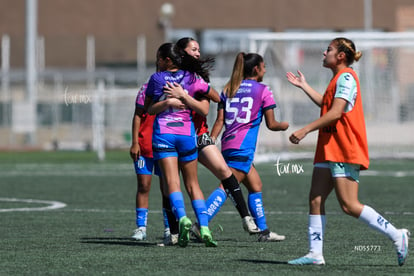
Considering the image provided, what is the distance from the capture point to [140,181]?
415 inches

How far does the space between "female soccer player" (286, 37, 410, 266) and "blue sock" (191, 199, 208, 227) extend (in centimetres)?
131

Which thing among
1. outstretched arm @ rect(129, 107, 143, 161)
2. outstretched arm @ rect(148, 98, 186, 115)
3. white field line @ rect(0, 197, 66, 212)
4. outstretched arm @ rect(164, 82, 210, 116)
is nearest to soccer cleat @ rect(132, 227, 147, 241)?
outstretched arm @ rect(129, 107, 143, 161)

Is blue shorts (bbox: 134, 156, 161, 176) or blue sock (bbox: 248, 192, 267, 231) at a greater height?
blue shorts (bbox: 134, 156, 161, 176)

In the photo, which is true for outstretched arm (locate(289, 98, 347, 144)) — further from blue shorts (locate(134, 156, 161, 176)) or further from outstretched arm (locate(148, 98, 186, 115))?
blue shorts (locate(134, 156, 161, 176))

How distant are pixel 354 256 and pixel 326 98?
1.51m

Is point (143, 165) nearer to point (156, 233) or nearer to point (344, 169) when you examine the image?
point (156, 233)

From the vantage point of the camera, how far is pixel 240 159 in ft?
33.9

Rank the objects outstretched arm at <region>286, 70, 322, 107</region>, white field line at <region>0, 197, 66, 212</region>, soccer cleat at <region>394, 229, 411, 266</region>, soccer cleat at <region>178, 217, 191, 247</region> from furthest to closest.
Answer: white field line at <region>0, 197, 66, 212</region>
soccer cleat at <region>178, 217, 191, 247</region>
outstretched arm at <region>286, 70, 322, 107</region>
soccer cleat at <region>394, 229, 411, 266</region>

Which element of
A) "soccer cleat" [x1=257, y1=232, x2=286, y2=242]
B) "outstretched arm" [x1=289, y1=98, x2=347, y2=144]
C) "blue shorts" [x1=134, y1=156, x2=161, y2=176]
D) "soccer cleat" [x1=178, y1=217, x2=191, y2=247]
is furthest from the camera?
"blue shorts" [x1=134, y1=156, x2=161, y2=176]

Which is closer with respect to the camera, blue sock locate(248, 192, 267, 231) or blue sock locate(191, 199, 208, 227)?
blue sock locate(191, 199, 208, 227)

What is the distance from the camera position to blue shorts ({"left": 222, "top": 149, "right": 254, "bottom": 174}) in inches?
406

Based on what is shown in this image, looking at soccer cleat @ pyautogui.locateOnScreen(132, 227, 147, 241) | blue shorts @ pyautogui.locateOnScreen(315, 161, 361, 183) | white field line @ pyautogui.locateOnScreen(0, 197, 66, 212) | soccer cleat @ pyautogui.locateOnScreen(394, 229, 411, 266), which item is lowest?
white field line @ pyautogui.locateOnScreen(0, 197, 66, 212)

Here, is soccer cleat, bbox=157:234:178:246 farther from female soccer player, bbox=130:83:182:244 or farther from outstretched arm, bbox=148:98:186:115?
outstretched arm, bbox=148:98:186:115

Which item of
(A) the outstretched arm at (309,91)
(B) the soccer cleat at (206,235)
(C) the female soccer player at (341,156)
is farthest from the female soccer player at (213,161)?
(C) the female soccer player at (341,156)
